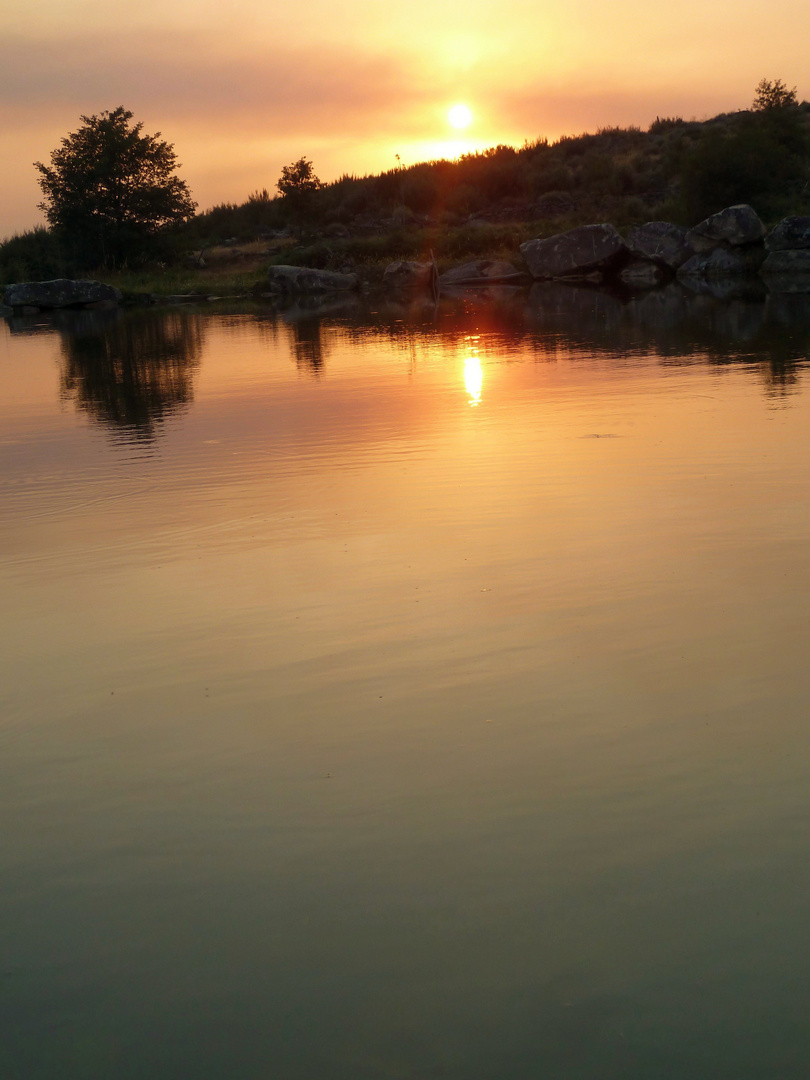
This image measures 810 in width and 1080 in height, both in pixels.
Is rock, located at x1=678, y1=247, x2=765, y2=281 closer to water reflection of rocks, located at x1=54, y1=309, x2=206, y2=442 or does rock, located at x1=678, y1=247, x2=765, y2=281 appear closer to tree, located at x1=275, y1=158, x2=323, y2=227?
water reflection of rocks, located at x1=54, y1=309, x2=206, y2=442

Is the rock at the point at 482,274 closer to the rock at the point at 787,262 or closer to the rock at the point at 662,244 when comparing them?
the rock at the point at 662,244

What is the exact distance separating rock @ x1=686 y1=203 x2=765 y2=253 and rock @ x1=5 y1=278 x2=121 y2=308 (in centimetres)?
1942

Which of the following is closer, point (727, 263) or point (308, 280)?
point (727, 263)

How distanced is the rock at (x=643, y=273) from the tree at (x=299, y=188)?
2254 centimetres

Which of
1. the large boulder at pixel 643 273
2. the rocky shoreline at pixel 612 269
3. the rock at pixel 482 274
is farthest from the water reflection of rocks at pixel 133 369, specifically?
the large boulder at pixel 643 273

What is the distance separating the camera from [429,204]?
53875 mm

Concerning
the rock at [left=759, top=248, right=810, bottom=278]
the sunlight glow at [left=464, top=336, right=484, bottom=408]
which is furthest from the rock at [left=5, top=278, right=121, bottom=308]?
the sunlight glow at [left=464, top=336, right=484, bottom=408]

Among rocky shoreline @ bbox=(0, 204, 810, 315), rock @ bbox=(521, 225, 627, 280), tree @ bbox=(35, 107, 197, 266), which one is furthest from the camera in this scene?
tree @ bbox=(35, 107, 197, 266)

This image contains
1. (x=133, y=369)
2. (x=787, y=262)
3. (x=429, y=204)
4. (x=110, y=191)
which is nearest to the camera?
(x=133, y=369)

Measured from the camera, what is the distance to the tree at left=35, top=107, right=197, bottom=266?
140 ft

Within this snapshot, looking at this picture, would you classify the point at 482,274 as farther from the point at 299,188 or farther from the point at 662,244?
the point at 299,188

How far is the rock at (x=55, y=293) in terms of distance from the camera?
1361 inches

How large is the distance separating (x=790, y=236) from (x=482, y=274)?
11113 mm

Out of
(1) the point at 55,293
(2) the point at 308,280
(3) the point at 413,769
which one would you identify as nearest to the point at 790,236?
(2) the point at 308,280
